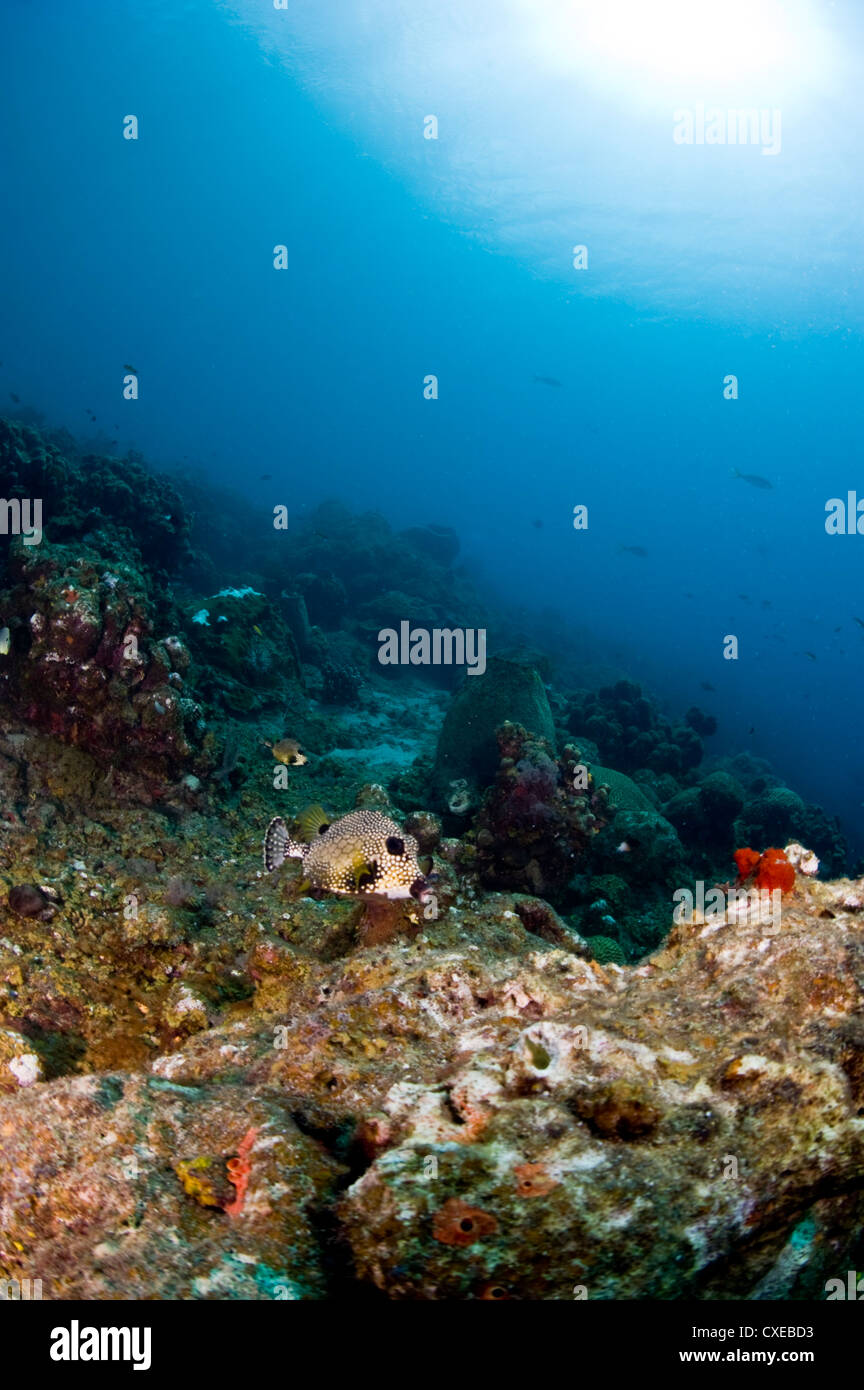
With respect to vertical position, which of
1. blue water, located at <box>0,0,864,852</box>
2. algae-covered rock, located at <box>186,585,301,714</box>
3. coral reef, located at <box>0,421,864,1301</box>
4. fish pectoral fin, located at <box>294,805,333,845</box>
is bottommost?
coral reef, located at <box>0,421,864,1301</box>

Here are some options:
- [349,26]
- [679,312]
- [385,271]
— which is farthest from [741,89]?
[385,271]

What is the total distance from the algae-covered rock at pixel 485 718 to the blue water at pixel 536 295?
54.8ft

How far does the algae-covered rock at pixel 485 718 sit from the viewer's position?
379 inches

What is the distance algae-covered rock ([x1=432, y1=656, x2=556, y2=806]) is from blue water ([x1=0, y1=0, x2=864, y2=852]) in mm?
16716

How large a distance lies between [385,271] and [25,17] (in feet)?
219

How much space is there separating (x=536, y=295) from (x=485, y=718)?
12421 centimetres

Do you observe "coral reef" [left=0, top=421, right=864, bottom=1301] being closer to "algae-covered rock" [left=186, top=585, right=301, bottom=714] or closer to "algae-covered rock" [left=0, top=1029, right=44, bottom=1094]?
"algae-covered rock" [left=0, top=1029, right=44, bottom=1094]

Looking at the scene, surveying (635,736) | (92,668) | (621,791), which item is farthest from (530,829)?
(635,736)

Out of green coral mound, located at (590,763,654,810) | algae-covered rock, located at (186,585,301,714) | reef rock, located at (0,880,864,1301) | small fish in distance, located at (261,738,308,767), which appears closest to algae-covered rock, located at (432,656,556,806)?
green coral mound, located at (590,763,654,810)

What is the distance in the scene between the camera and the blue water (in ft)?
163

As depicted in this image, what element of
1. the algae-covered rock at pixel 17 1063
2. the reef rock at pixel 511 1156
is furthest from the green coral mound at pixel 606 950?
the algae-covered rock at pixel 17 1063

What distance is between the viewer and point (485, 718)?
396 inches

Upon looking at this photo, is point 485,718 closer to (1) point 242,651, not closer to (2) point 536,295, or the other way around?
(1) point 242,651
